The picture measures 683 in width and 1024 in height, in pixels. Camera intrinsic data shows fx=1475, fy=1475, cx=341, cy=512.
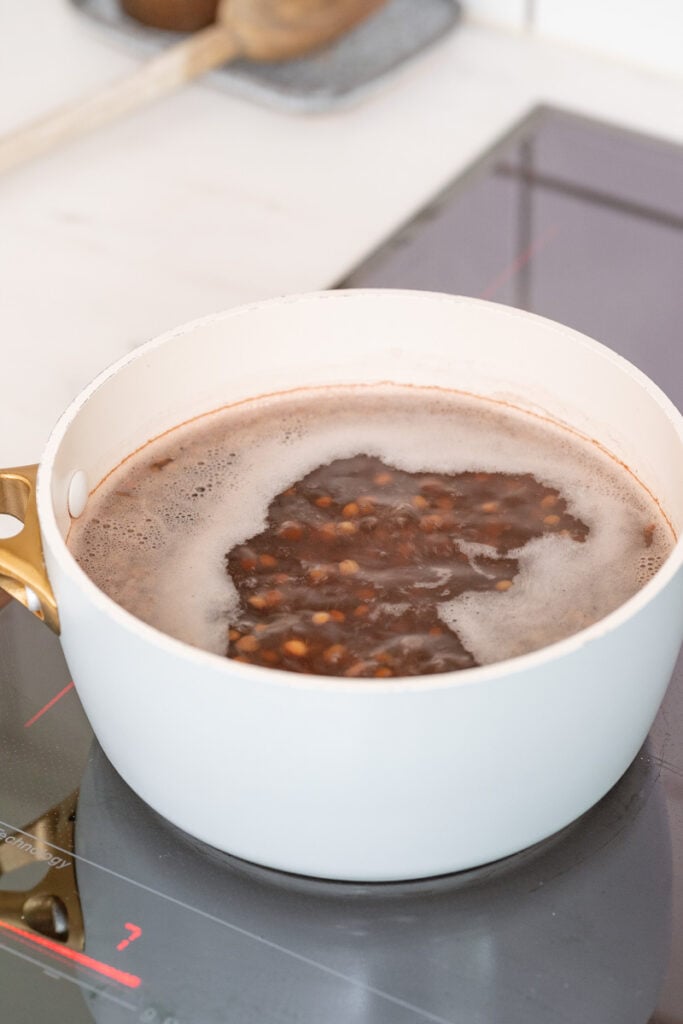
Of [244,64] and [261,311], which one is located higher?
[261,311]

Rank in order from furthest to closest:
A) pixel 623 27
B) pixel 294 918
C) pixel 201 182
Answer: pixel 623 27, pixel 201 182, pixel 294 918

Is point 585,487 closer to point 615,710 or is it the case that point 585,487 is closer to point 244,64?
point 615,710

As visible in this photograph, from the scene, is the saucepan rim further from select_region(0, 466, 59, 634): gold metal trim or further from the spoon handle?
the spoon handle

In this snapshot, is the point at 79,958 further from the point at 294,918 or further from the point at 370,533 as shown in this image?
the point at 370,533

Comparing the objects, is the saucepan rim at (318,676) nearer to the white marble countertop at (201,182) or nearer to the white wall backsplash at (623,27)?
the white marble countertop at (201,182)

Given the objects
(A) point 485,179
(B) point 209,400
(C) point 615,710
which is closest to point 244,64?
(A) point 485,179

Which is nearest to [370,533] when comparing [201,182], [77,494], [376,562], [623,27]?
[376,562]
